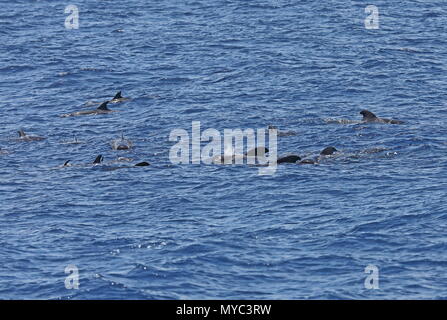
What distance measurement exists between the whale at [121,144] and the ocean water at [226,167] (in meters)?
0.37

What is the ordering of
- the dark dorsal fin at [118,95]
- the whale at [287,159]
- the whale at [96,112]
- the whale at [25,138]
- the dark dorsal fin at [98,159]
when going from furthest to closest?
1. the dark dorsal fin at [118,95]
2. the whale at [96,112]
3. the whale at [25,138]
4. the dark dorsal fin at [98,159]
5. the whale at [287,159]

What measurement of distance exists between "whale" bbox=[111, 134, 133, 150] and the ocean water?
37 centimetres

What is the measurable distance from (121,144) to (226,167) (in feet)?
16.8

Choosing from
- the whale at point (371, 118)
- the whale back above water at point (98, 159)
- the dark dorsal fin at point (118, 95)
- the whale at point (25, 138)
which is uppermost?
the dark dorsal fin at point (118, 95)

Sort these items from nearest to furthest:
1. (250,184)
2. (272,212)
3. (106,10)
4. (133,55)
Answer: (272,212) < (250,184) < (133,55) < (106,10)

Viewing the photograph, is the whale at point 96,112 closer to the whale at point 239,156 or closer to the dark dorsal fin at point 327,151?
the whale at point 239,156

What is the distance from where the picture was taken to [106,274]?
2653 cm

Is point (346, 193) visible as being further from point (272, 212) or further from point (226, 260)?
point (226, 260)

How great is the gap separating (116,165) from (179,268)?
10.1 m

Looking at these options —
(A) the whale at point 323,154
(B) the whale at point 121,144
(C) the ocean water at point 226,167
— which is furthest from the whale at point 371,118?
(B) the whale at point 121,144

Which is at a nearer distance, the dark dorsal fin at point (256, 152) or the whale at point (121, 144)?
the dark dorsal fin at point (256, 152)

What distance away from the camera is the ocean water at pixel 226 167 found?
2672cm

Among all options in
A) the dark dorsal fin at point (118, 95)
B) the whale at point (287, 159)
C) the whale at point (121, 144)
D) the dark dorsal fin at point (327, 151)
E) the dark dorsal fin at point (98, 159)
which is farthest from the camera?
the dark dorsal fin at point (118, 95)

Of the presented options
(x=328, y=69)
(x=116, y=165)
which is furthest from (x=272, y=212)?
(x=328, y=69)
